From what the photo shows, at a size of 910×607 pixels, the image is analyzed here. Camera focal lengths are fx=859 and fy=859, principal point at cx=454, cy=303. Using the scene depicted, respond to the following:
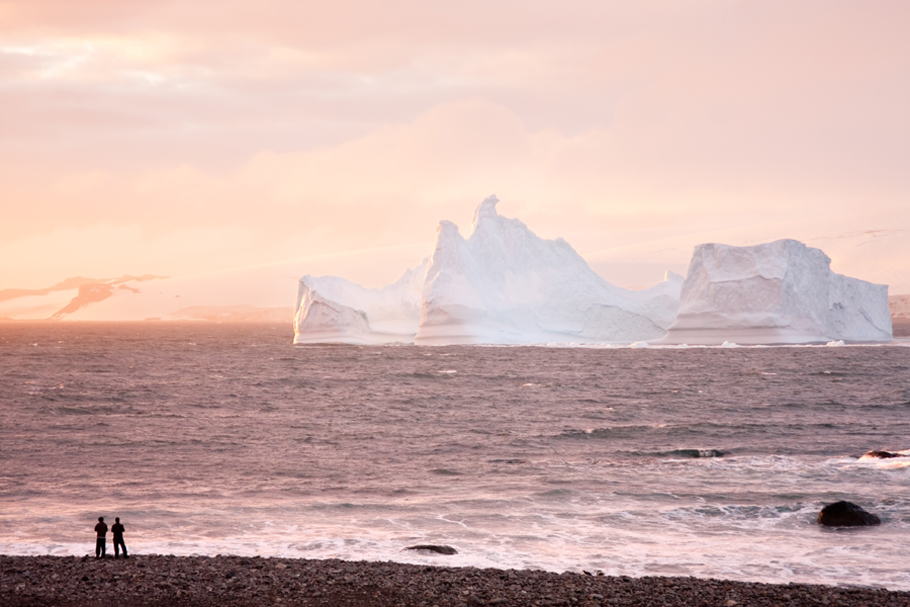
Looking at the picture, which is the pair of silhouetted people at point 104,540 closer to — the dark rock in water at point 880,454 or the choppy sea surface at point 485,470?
the choppy sea surface at point 485,470

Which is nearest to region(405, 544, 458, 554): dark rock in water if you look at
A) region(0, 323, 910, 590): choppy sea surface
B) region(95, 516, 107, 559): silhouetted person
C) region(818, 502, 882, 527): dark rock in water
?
region(0, 323, 910, 590): choppy sea surface

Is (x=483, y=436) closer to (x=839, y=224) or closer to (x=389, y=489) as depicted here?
(x=389, y=489)

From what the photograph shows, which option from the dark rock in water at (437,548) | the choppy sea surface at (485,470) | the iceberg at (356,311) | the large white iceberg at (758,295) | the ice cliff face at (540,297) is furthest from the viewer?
the iceberg at (356,311)

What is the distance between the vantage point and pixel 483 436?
2231cm

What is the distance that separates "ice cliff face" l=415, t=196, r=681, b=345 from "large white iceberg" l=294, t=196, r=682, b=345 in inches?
2.8

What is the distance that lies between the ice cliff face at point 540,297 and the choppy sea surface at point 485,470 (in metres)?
22.0

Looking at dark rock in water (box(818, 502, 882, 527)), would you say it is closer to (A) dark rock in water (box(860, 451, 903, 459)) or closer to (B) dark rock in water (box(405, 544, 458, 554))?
(A) dark rock in water (box(860, 451, 903, 459))

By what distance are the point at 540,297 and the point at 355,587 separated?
52478 millimetres

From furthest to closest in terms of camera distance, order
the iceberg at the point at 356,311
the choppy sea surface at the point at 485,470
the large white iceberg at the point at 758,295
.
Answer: the iceberg at the point at 356,311
the large white iceberg at the point at 758,295
the choppy sea surface at the point at 485,470

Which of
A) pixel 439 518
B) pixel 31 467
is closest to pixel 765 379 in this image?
pixel 439 518

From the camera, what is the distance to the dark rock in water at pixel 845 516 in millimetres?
13133

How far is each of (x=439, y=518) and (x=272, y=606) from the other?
4.97 meters

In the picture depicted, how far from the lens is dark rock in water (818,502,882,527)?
13.1m

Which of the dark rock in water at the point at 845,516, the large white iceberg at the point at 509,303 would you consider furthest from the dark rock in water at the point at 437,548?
the large white iceberg at the point at 509,303
